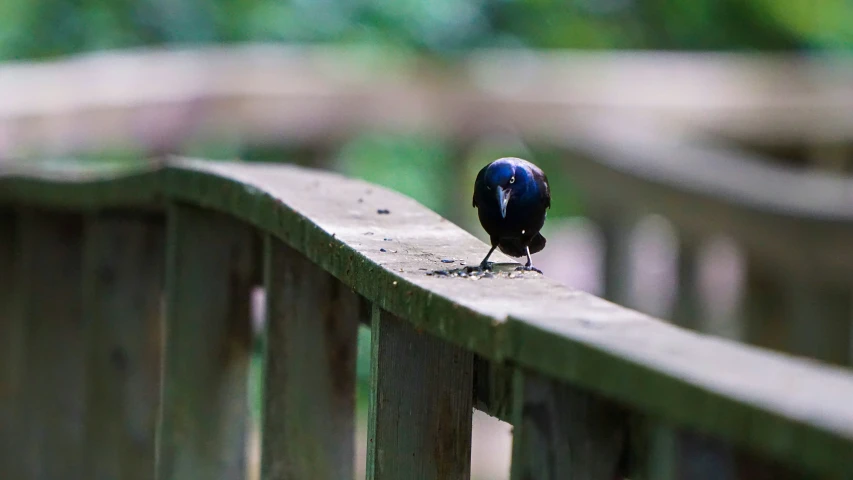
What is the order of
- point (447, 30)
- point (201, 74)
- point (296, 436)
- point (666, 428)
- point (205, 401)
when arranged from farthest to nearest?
point (447, 30), point (201, 74), point (205, 401), point (296, 436), point (666, 428)

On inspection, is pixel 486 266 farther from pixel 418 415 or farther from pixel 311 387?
pixel 311 387

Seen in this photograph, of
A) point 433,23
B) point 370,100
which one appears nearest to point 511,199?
point 370,100

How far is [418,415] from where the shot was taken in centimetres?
144

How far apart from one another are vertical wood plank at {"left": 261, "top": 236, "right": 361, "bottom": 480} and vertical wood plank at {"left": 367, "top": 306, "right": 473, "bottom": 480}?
36 cm

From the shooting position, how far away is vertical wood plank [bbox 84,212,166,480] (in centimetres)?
255

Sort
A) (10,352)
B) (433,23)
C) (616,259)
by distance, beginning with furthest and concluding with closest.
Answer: (433,23) → (616,259) → (10,352)

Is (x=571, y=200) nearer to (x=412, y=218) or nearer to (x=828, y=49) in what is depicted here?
(x=828, y=49)

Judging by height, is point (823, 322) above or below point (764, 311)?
above

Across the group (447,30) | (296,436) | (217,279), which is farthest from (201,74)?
(447,30)

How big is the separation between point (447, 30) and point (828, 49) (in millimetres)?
4893

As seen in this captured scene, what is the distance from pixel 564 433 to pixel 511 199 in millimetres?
872

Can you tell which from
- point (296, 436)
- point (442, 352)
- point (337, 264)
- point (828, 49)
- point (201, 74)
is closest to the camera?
point (442, 352)

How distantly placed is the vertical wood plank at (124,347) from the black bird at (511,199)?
919 millimetres

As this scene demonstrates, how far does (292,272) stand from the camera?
6.09 feet
